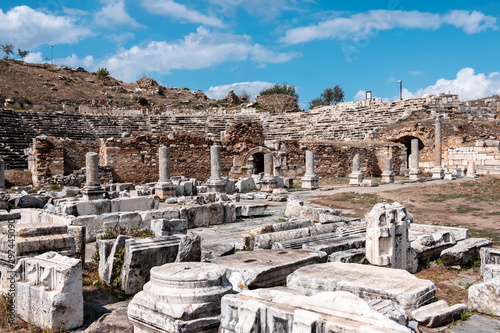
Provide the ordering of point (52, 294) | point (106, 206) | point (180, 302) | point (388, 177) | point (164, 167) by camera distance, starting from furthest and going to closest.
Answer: point (388, 177) < point (164, 167) < point (106, 206) < point (52, 294) < point (180, 302)

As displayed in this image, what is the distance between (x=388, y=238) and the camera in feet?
19.1

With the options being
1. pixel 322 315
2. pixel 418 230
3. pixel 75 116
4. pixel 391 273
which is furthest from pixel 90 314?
pixel 75 116

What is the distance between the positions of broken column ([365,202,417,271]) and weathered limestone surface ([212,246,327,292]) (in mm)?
729

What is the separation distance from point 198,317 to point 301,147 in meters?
24.0

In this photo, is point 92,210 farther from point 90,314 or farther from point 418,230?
point 418,230

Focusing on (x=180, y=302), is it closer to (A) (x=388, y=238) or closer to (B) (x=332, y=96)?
(A) (x=388, y=238)

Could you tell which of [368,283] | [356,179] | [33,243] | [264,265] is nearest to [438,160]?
[356,179]

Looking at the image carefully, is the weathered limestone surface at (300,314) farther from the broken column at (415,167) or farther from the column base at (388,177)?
the broken column at (415,167)

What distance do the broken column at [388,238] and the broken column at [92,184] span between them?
9050 millimetres

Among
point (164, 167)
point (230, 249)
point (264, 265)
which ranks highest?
point (164, 167)

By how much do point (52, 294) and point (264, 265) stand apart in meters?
2.30

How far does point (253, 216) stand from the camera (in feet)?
36.1

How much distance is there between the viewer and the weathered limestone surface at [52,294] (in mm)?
3922

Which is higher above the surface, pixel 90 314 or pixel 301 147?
pixel 301 147
